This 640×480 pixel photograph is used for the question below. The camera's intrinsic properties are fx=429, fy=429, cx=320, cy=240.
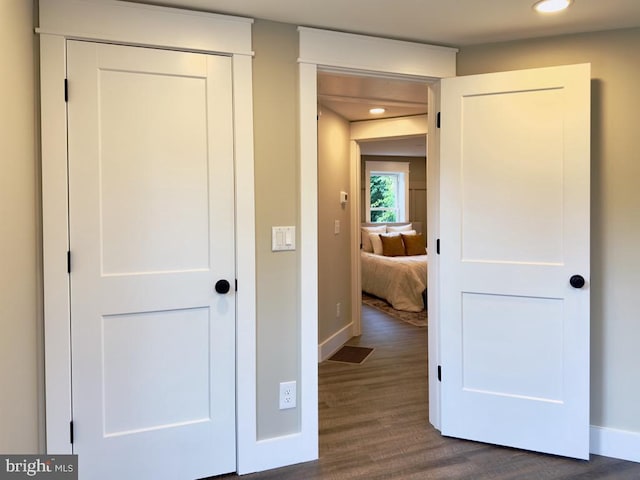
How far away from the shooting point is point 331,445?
2.35 meters

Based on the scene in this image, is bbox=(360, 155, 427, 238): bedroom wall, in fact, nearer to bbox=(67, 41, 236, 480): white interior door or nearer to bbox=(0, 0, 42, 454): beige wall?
bbox=(67, 41, 236, 480): white interior door

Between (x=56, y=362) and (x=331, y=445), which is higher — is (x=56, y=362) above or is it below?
above

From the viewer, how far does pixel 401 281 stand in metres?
5.58

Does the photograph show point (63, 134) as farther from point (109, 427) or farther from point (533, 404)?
point (533, 404)

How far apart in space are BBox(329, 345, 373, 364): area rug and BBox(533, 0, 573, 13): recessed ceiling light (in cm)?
279

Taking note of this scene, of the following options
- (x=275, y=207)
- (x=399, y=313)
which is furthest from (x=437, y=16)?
(x=399, y=313)

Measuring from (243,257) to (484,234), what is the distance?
127 centimetres

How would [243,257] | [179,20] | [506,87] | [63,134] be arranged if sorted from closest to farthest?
[63,134] → [179,20] → [243,257] → [506,87]

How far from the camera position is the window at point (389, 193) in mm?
7883

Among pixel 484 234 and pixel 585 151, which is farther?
pixel 484 234

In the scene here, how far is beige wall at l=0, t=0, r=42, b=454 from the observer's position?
4.63 ft

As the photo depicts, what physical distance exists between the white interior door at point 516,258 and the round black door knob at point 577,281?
0.06 ft

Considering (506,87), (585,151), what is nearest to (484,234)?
(585,151)

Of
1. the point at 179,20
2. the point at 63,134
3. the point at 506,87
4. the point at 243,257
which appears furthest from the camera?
the point at 506,87
